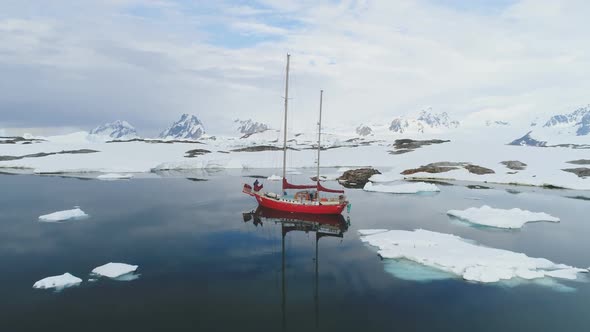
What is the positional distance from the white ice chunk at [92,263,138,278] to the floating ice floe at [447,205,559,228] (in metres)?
24.6

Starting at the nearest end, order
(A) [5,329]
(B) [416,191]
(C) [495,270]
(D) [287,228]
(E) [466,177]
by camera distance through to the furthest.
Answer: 1. (A) [5,329]
2. (C) [495,270]
3. (D) [287,228]
4. (B) [416,191]
5. (E) [466,177]

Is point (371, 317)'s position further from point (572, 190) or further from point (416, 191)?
point (572, 190)

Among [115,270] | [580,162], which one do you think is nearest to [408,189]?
[115,270]

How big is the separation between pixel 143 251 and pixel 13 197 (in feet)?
87.5

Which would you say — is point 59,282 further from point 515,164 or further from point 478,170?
point 515,164

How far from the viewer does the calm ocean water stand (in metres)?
13.6

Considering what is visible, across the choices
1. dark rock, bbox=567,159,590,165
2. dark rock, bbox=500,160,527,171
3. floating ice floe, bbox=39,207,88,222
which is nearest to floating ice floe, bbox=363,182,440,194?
dark rock, bbox=500,160,527,171

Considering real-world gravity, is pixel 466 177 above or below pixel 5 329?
above

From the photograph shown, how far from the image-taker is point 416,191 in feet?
147

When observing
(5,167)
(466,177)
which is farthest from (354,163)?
(5,167)

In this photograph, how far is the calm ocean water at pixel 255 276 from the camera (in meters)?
13.6

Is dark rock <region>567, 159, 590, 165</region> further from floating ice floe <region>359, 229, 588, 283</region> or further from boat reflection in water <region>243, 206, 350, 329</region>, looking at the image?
boat reflection in water <region>243, 206, 350, 329</region>

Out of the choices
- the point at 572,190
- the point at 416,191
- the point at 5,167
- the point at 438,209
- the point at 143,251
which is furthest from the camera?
the point at 5,167

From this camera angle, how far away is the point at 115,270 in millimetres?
17547
